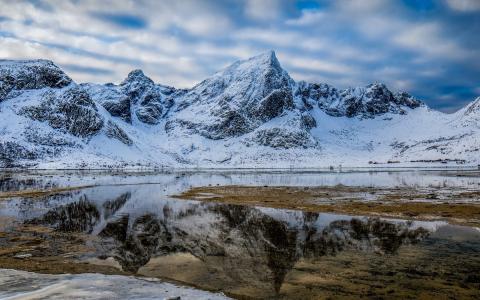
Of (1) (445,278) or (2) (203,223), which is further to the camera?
(2) (203,223)

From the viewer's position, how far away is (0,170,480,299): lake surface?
1578cm

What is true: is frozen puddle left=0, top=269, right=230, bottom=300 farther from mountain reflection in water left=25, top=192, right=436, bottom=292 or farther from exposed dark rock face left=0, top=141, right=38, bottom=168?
exposed dark rock face left=0, top=141, right=38, bottom=168

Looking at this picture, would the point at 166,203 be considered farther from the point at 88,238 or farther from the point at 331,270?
the point at 331,270

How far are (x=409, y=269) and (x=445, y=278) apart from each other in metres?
1.73

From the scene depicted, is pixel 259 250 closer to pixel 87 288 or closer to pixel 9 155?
pixel 87 288

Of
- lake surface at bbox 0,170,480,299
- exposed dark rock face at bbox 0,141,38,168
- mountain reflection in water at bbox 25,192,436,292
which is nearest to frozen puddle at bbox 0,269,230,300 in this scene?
lake surface at bbox 0,170,480,299

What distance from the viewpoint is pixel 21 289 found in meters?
14.1

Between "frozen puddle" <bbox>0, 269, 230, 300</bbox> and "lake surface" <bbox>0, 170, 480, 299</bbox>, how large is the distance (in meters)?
0.21

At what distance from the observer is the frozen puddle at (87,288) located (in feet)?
44.5

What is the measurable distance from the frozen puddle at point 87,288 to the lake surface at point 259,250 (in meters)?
0.21

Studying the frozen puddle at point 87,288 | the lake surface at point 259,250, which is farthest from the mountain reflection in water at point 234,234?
the frozen puddle at point 87,288

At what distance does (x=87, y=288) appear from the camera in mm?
14500

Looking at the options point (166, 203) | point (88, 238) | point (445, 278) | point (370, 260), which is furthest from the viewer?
point (166, 203)

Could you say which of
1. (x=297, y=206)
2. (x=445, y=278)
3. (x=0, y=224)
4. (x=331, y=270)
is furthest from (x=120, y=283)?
(x=297, y=206)
